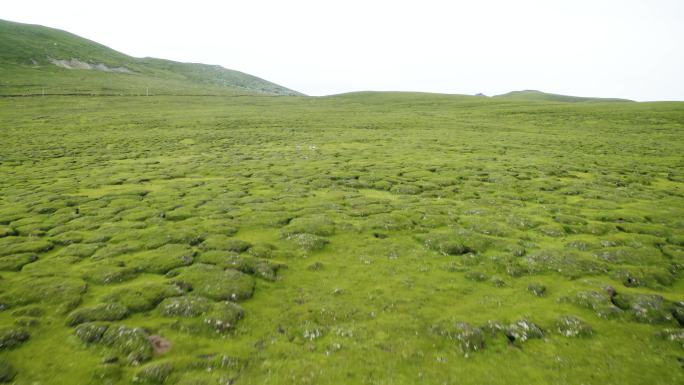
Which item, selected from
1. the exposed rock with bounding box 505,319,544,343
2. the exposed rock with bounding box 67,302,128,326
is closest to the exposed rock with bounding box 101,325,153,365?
the exposed rock with bounding box 67,302,128,326

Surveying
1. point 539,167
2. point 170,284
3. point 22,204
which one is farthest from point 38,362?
point 539,167

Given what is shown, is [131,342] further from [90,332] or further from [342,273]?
[342,273]

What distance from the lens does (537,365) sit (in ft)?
35.5

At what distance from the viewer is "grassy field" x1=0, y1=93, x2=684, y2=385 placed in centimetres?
1082

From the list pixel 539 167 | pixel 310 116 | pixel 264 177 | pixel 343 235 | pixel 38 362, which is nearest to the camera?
pixel 38 362

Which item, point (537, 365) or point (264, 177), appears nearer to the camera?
point (537, 365)

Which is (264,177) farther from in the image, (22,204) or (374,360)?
(374,360)

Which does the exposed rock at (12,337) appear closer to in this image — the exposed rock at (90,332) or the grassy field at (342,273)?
the grassy field at (342,273)

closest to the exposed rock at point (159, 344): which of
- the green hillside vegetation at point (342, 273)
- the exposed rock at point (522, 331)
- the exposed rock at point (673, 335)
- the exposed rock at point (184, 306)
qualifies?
the green hillside vegetation at point (342, 273)

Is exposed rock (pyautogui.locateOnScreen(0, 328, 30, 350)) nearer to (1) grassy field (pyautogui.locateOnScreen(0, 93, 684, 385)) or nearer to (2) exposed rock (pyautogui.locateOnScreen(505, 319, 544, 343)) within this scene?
(1) grassy field (pyautogui.locateOnScreen(0, 93, 684, 385))

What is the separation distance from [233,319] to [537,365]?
33.1ft

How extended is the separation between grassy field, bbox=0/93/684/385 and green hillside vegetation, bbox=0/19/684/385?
93mm

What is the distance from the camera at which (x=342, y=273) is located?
55.7ft

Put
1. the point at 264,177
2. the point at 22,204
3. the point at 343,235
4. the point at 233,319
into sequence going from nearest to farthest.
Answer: the point at 233,319
the point at 343,235
the point at 22,204
the point at 264,177
